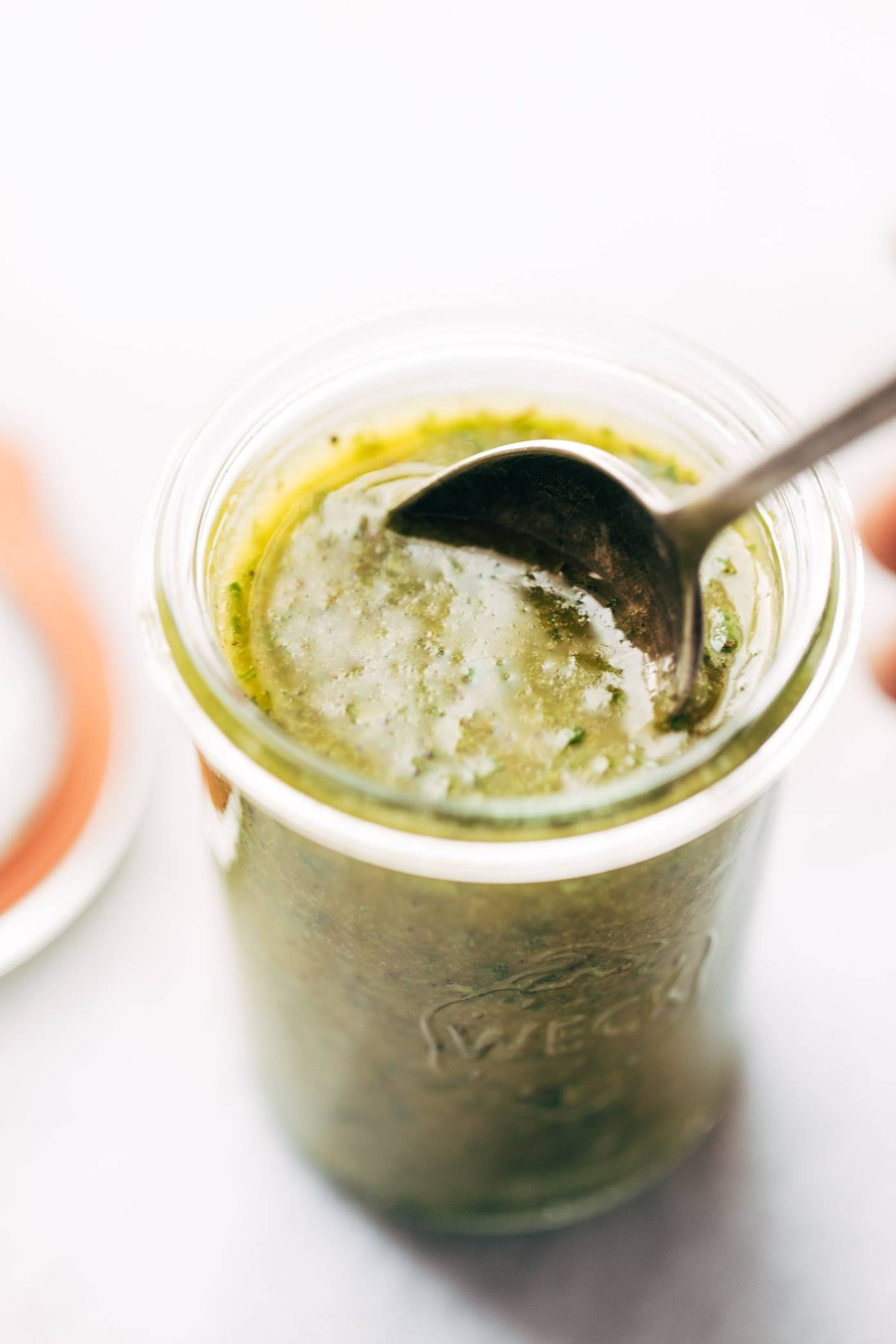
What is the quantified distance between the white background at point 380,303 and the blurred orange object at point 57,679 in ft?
0.17

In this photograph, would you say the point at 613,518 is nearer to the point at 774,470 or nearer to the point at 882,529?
the point at 774,470

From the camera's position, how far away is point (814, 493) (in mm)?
752

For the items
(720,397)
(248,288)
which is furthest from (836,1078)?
(248,288)

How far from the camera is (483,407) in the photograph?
90cm

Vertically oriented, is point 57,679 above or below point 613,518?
below

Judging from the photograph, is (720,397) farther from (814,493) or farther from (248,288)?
(248,288)

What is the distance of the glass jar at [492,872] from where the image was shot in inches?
25.8

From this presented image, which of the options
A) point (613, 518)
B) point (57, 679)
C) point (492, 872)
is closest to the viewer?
point (492, 872)

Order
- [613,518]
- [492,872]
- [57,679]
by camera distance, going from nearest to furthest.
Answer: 1. [492,872]
2. [613,518]
3. [57,679]

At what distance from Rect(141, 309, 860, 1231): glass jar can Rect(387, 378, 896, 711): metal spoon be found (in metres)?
0.06

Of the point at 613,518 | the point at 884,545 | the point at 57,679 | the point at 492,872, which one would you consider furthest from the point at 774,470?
the point at 57,679

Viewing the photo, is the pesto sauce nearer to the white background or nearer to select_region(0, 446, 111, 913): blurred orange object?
the white background

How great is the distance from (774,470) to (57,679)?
2.29 feet

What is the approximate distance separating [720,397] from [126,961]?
65cm
